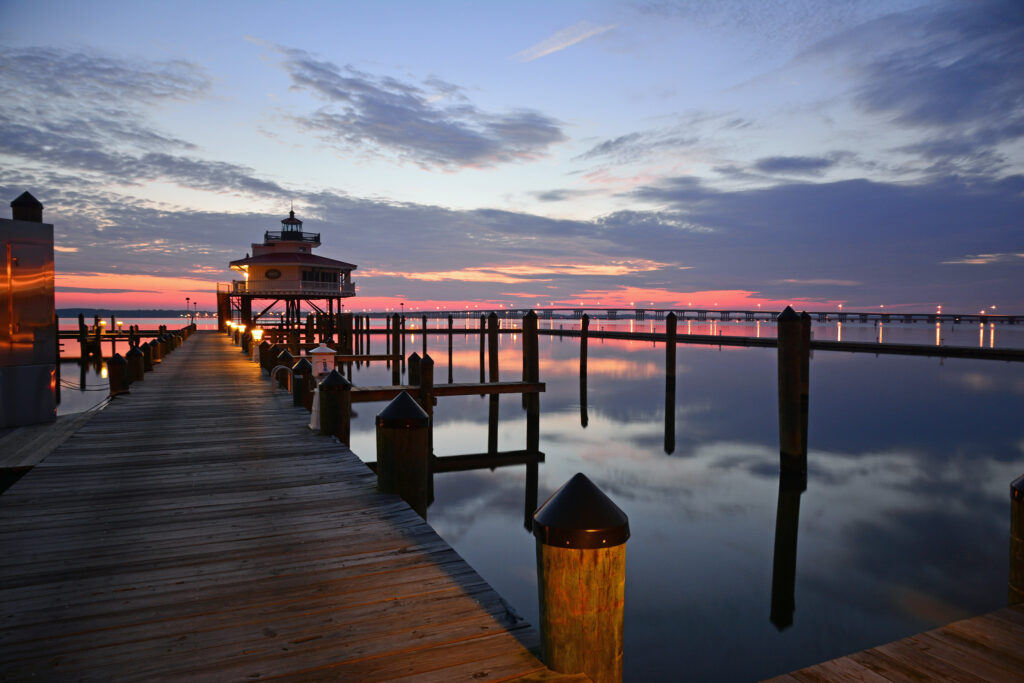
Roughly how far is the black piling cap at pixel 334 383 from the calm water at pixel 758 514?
443 centimetres

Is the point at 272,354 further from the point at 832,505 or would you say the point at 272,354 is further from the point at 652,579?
the point at 832,505

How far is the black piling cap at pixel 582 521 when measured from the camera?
108 inches

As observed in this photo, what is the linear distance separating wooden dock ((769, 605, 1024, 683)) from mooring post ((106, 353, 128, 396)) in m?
15.1

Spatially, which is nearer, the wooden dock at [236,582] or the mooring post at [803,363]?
the wooden dock at [236,582]

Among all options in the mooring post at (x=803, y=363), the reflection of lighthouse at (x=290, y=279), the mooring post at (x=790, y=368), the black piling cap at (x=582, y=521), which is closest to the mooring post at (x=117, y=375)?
the black piling cap at (x=582, y=521)

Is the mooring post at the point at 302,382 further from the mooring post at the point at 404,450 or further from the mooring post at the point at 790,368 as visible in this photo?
the mooring post at the point at 790,368

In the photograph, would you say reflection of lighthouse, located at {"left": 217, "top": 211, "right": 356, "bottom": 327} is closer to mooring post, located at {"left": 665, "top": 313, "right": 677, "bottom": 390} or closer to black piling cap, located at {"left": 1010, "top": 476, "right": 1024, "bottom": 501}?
mooring post, located at {"left": 665, "top": 313, "right": 677, "bottom": 390}

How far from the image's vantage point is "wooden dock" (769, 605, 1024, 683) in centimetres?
321

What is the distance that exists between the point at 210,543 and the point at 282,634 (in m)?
1.86

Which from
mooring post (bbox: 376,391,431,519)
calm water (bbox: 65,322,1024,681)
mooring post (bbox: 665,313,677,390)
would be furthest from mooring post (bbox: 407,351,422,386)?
mooring post (bbox: 665,313,677,390)

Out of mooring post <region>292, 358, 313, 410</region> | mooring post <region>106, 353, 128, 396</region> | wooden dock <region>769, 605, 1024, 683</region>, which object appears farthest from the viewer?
mooring post <region>106, 353, 128, 396</region>

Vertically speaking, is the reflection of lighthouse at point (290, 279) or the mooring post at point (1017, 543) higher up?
the reflection of lighthouse at point (290, 279)

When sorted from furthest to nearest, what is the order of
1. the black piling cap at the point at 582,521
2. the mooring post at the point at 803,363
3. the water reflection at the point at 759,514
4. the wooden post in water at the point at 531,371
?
1. the wooden post in water at the point at 531,371
2. the mooring post at the point at 803,363
3. the water reflection at the point at 759,514
4. the black piling cap at the point at 582,521

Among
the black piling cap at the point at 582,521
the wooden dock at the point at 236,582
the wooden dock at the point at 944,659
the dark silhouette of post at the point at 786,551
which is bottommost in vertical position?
the dark silhouette of post at the point at 786,551
